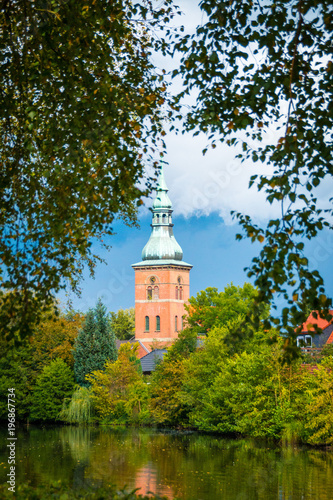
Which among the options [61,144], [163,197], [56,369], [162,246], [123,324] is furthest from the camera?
[123,324]

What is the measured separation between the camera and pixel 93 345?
42094 mm

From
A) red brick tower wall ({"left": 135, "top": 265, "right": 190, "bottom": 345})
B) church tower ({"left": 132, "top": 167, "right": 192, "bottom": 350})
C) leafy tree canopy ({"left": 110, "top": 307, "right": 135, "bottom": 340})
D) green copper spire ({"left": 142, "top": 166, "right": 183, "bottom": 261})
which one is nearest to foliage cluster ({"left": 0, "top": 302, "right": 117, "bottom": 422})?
red brick tower wall ({"left": 135, "top": 265, "right": 190, "bottom": 345})

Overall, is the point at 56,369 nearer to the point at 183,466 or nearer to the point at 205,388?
the point at 205,388

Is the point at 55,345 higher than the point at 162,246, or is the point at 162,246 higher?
the point at 162,246

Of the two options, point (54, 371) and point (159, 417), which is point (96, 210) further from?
point (54, 371)

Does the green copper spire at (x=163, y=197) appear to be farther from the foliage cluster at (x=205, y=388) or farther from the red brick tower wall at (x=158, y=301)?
the foliage cluster at (x=205, y=388)

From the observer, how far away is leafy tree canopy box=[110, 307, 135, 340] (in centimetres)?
9112

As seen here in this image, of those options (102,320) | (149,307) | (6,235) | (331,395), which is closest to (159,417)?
(102,320)

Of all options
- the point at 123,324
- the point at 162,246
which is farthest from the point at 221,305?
the point at 123,324

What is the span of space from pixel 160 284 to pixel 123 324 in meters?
12.0

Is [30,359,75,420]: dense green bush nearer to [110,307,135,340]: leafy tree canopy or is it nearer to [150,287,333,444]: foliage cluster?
[150,287,333,444]: foliage cluster

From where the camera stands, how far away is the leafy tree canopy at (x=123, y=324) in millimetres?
91125

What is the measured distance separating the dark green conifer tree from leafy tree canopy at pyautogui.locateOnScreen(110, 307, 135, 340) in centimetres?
4690

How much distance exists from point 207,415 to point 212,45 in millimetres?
26726
